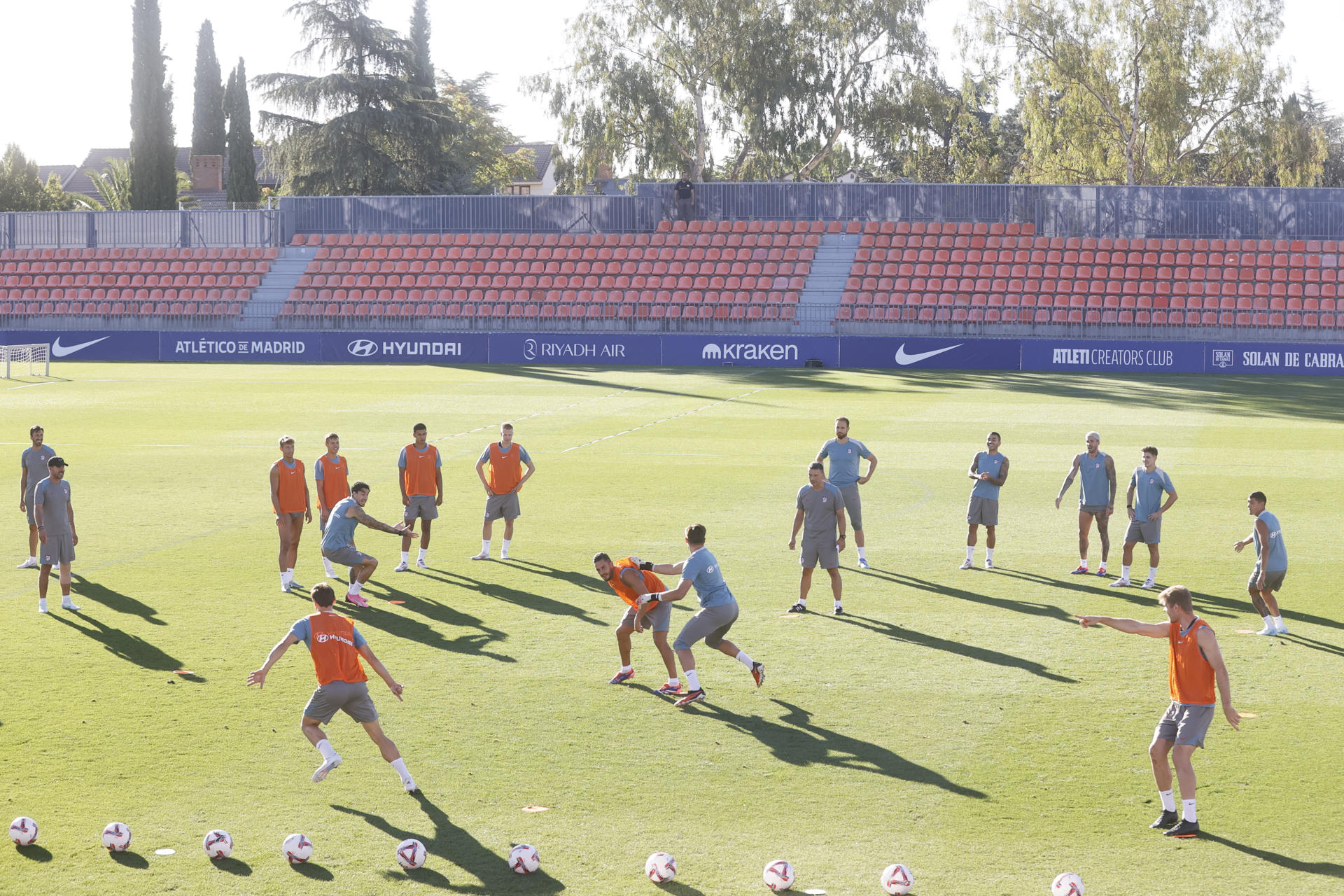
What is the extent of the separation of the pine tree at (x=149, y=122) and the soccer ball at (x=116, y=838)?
74.3 metres

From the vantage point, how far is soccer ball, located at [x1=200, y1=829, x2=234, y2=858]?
8344 millimetres

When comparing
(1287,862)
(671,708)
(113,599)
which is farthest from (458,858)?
(113,599)

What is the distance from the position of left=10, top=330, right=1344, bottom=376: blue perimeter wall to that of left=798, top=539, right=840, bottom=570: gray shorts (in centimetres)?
3221

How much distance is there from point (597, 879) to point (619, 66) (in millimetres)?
60746

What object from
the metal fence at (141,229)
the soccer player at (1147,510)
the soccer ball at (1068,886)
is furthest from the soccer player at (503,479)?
the metal fence at (141,229)

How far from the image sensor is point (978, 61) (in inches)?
2457

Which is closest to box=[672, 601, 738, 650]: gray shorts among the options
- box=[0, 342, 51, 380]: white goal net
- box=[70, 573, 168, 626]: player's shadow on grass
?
box=[70, 573, 168, 626]: player's shadow on grass

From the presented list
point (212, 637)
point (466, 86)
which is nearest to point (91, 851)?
point (212, 637)

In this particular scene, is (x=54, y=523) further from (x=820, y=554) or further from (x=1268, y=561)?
(x=1268, y=561)

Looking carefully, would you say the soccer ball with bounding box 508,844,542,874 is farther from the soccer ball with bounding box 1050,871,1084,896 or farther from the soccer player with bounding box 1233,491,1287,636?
the soccer player with bounding box 1233,491,1287,636

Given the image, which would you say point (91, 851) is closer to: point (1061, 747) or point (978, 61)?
point (1061, 747)

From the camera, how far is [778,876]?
7.90 metres

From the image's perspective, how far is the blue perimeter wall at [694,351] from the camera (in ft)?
146

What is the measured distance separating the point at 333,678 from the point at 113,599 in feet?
23.0
